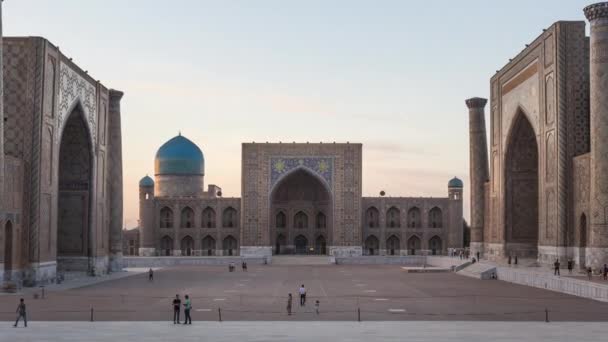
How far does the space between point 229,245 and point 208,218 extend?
274cm

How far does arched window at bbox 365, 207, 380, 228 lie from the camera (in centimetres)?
6844

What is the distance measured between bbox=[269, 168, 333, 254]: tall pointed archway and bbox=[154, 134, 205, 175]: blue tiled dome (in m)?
9.74

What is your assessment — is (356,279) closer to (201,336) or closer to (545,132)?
(545,132)

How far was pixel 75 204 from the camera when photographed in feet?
127

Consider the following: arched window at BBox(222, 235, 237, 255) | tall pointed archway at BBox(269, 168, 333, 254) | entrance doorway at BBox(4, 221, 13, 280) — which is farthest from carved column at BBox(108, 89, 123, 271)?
tall pointed archway at BBox(269, 168, 333, 254)

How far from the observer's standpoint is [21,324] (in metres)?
19.2

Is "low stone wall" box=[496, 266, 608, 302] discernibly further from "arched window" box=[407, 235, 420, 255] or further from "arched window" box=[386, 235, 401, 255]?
"arched window" box=[407, 235, 420, 255]

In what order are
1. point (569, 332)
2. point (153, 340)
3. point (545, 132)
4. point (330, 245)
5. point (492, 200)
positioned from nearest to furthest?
point (153, 340)
point (569, 332)
point (545, 132)
point (492, 200)
point (330, 245)

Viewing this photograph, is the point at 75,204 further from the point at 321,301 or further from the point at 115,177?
the point at 321,301

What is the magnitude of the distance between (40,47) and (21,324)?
50.4 ft

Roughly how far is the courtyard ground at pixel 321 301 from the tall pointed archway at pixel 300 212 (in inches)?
1209

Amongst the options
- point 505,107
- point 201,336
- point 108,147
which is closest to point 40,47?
point 108,147

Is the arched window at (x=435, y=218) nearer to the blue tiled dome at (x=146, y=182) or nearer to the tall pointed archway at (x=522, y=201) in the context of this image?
the blue tiled dome at (x=146, y=182)

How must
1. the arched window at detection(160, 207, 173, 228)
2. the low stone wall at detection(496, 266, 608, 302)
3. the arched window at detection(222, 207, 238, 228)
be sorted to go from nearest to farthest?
the low stone wall at detection(496, 266, 608, 302) < the arched window at detection(222, 207, 238, 228) < the arched window at detection(160, 207, 173, 228)
